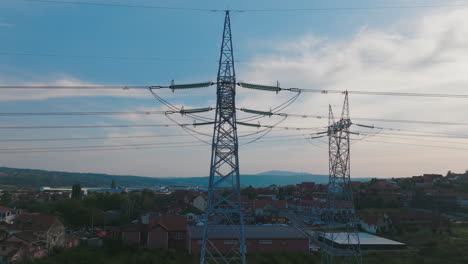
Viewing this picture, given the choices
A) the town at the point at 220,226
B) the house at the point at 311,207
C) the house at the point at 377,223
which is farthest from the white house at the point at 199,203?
the house at the point at 377,223

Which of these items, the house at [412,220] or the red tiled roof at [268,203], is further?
the red tiled roof at [268,203]

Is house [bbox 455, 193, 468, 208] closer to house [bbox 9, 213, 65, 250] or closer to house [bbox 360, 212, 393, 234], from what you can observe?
house [bbox 360, 212, 393, 234]

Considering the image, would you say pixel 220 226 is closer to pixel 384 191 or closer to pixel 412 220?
pixel 412 220

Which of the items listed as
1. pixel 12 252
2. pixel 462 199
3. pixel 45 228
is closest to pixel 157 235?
pixel 45 228

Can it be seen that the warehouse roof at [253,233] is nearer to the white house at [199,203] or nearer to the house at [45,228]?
the house at [45,228]

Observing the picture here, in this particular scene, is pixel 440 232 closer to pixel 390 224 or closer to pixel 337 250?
pixel 390 224

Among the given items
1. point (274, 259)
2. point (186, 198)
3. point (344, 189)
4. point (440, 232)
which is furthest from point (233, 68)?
point (186, 198)

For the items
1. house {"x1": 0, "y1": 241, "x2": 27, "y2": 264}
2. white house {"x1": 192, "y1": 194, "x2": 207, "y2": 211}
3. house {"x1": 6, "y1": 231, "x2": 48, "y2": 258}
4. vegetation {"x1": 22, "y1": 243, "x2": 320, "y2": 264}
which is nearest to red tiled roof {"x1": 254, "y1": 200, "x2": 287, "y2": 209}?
white house {"x1": 192, "y1": 194, "x2": 207, "y2": 211}
